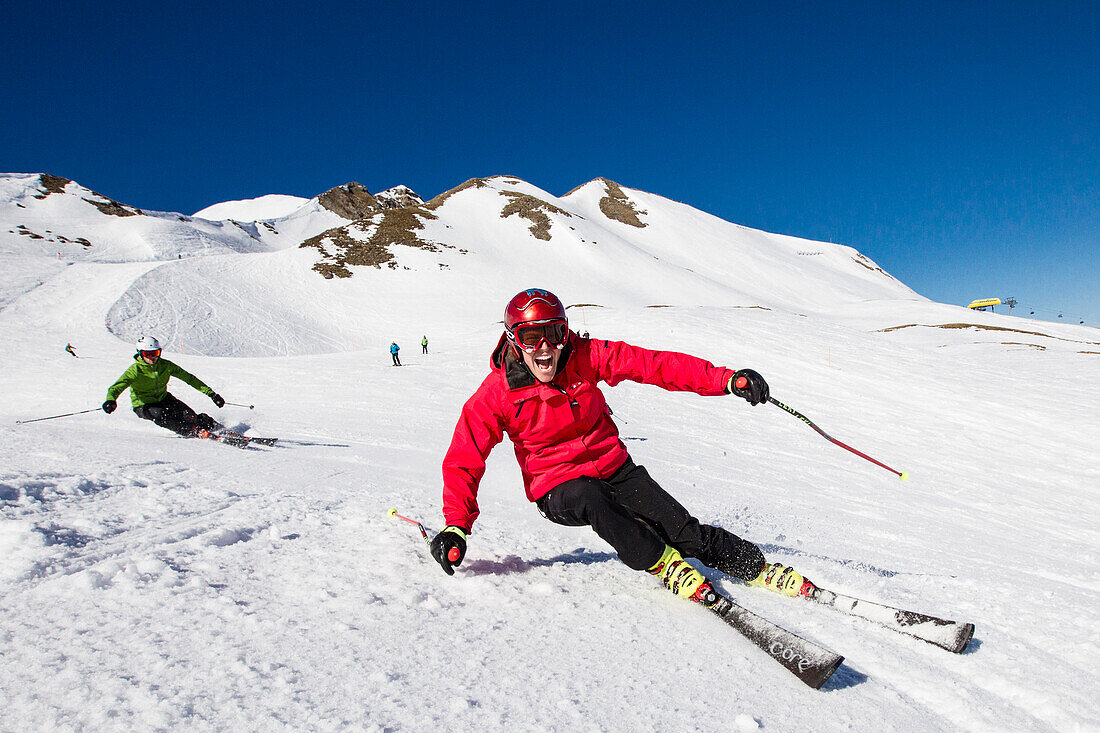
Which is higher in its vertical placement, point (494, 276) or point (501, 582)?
point (494, 276)

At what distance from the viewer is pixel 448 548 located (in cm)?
293

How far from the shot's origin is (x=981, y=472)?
893 cm

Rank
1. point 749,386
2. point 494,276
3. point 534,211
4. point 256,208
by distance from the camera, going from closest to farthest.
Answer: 1. point 749,386
2. point 494,276
3. point 534,211
4. point 256,208

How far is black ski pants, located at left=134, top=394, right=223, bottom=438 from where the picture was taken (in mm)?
8649

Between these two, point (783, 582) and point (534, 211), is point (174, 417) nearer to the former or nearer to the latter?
point (783, 582)

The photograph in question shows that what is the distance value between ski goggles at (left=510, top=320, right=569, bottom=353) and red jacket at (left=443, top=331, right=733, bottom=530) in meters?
0.08

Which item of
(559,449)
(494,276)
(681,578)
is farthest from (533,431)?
(494,276)

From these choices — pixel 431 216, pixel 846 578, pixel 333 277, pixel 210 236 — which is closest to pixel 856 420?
pixel 846 578

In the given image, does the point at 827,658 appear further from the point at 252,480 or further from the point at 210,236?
the point at 210,236

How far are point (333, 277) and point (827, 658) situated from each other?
167ft

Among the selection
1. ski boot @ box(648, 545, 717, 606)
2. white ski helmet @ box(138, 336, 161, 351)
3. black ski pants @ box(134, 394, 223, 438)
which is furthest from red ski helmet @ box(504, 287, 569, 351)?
white ski helmet @ box(138, 336, 161, 351)

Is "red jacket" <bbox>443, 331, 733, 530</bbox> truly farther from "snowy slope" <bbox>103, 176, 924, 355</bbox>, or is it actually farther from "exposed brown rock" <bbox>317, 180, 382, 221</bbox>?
"exposed brown rock" <bbox>317, 180, 382, 221</bbox>

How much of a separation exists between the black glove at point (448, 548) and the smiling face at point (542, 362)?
3.30 feet

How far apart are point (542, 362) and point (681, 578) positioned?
142 centimetres
